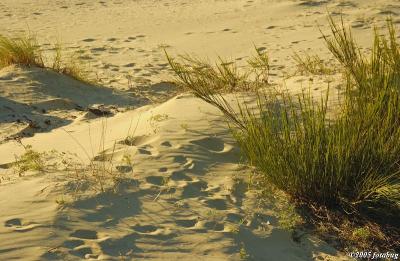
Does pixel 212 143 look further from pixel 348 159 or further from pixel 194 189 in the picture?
pixel 348 159

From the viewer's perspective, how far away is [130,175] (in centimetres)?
351

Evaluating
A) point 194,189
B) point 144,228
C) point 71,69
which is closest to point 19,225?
point 144,228

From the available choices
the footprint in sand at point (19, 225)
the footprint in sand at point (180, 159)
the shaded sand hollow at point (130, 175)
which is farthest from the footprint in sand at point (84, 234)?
the footprint in sand at point (180, 159)

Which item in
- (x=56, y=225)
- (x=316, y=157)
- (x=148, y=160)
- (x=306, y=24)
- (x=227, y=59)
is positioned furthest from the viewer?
(x=306, y=24)

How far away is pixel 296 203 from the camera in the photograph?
11.1 feet

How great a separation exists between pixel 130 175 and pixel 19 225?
0.78m

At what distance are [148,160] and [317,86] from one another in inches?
84.2

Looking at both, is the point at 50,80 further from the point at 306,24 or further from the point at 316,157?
the point at 306,24

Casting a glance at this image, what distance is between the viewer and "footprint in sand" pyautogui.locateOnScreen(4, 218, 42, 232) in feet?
9.55

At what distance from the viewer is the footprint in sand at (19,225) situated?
9.55 ft

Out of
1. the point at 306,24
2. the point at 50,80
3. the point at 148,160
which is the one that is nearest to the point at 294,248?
the point at 148,160

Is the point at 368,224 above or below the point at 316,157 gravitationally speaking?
below

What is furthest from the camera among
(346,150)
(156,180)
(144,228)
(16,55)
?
(16,55)

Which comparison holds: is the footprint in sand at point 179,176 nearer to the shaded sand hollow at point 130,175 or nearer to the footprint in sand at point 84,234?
the shaded sand hollow at point 130,175
